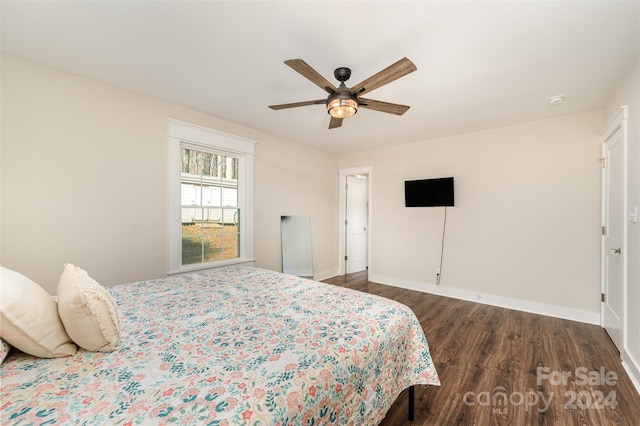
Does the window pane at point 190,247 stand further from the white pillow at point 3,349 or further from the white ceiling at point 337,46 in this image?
the white pillow at point 3,349

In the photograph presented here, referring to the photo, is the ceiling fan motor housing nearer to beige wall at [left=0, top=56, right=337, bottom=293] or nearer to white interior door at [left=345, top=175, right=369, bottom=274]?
beige wall at [left=0, top=56, right=337, bottom=293]

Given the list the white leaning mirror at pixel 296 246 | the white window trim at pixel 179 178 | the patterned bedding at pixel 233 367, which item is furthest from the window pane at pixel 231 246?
the patterned bedding at pixel 233 367

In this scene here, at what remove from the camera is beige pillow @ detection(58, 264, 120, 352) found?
3.57 feet

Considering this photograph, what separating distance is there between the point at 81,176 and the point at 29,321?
1942 mm

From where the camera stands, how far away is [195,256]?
3.35 metres

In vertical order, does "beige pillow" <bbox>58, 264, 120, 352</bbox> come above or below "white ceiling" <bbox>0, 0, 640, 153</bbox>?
below

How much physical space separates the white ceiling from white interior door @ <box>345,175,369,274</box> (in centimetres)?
278

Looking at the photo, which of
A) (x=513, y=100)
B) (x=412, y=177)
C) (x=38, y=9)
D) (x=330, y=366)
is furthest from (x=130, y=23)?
(x=412, y=177)

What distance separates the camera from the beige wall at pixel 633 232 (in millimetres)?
2035

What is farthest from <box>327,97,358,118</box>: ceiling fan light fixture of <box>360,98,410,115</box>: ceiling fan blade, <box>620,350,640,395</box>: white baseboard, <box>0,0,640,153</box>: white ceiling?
<box>620,350,640,395</box>: white baseboard

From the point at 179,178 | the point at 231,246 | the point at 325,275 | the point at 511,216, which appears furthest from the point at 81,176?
the point at 511,216

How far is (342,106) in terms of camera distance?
201 cm

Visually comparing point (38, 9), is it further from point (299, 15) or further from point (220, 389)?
point (220, 389)

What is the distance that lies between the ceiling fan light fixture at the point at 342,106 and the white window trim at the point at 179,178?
6.46 ft
